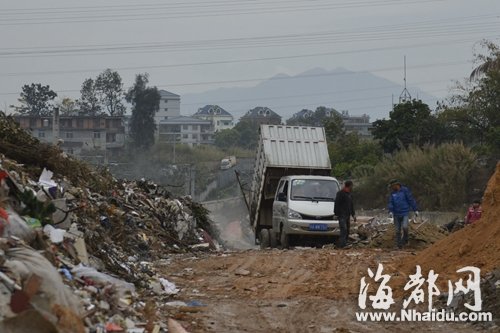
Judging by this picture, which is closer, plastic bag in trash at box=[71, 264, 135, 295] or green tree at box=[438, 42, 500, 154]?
plastic bag in trash at box=[71, 264, 135, 295]

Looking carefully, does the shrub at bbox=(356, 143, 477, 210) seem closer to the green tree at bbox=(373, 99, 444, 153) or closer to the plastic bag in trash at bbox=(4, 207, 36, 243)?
the green tree at bbox=(373, 99, 444, 153)

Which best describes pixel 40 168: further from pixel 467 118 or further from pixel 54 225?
pixel 467 118

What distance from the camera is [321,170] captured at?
23422 mm

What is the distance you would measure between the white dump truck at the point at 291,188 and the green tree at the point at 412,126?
24388 mm

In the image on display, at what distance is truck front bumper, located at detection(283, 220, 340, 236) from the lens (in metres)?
20.6

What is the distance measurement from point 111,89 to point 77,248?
71981 mm

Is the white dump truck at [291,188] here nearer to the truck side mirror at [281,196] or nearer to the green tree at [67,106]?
the truck side mirror at [281,196]

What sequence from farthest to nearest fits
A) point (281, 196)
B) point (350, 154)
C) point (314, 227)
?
point (350, 154) < point (281, 196) < point (314, 227)

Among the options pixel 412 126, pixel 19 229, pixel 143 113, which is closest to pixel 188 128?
pixel 143 113

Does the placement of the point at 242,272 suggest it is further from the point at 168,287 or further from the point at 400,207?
the point at 400,207

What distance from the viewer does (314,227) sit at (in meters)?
20.6

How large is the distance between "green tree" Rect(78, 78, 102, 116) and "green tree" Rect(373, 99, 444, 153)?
39002 millimetres

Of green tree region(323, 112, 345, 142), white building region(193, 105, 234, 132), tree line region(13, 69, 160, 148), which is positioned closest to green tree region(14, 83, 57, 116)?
tree line region(13, 69, 160, 148)

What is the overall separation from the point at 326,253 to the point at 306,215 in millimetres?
3382
